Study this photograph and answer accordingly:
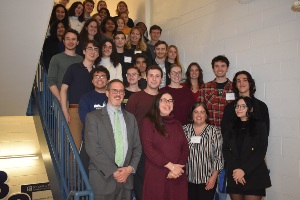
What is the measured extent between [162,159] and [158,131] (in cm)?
24

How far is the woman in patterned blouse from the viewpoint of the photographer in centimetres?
282

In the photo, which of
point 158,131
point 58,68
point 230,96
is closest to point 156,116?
point 158,131

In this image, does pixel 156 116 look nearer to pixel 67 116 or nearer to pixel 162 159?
pixel 162 159

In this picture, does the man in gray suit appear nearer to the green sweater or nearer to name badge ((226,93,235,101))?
the green sweater

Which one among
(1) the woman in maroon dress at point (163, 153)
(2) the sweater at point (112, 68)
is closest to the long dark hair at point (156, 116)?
(1) the woman in maroon dress at point (163, 153)

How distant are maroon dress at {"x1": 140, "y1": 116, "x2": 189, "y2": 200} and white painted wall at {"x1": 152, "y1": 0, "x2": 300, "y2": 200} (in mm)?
1162

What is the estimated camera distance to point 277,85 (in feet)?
10.7

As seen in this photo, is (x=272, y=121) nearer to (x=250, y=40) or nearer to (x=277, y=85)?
(x=277, y=85)

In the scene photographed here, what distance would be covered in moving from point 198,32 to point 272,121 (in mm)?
1850

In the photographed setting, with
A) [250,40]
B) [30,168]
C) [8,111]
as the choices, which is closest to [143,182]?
[250,40]

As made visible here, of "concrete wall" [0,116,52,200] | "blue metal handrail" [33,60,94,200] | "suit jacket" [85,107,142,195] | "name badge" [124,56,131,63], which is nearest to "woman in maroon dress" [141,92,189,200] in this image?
"suit jacket" [85,107,142,195]

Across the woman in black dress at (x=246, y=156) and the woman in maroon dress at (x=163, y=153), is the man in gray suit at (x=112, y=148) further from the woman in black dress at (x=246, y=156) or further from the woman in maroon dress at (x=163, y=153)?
the woman in black dress at (x=246, y=156)

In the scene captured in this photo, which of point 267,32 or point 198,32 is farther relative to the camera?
point 198,32

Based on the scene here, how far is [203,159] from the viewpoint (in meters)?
2.85
